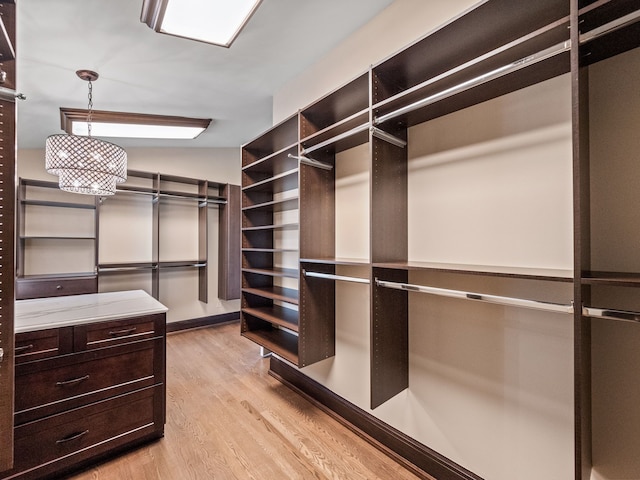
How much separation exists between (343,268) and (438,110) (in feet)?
3.98

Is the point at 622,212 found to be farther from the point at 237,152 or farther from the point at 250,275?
the point at 237,152

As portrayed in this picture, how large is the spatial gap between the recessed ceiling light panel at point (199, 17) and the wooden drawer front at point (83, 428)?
2237 mm

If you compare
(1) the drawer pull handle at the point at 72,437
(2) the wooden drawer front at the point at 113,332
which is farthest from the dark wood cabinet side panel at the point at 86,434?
(2) the wooden drawer front at the point at 113,332

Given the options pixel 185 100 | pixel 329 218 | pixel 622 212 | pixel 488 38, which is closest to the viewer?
pixel 622 212

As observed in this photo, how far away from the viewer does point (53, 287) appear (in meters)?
3.38

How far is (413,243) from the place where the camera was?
6.05ft

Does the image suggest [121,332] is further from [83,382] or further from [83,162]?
[83,162]

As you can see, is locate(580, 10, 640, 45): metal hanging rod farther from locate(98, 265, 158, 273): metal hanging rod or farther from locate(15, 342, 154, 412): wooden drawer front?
locate(98, 265, 158, 273): metal hanging rod

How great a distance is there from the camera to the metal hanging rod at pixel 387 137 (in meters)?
1.67

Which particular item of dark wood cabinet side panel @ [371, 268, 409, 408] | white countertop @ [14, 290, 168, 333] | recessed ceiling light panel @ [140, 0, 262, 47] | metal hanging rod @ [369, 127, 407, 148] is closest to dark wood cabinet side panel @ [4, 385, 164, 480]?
white countertop @ [14, 290, 168, 333]

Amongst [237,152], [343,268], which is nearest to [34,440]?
[343,268]

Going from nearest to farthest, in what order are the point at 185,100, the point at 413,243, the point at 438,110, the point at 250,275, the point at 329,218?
the point at 438,110 → the point at 413,243 → the point at 329,218 → the point at 185,100 → the point at 250,275

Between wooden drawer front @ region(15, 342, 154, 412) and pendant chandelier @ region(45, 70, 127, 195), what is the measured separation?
4.09ft

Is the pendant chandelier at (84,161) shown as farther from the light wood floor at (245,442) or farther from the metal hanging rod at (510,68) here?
the metal hanging rod at (510,68)
